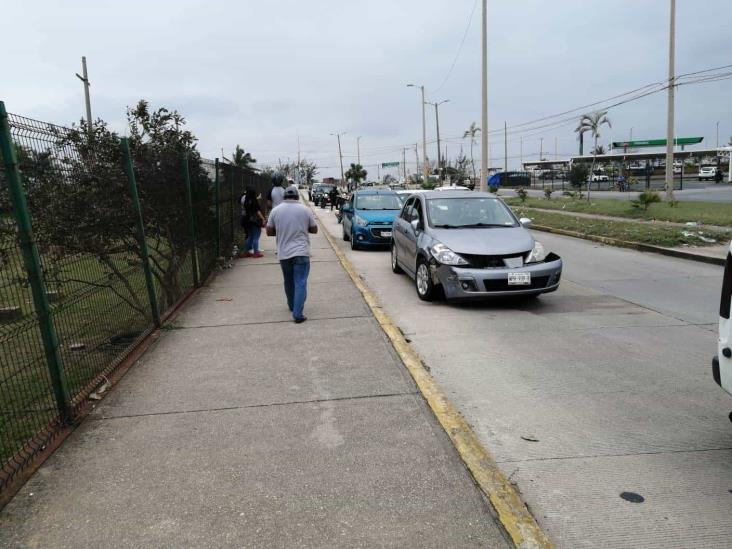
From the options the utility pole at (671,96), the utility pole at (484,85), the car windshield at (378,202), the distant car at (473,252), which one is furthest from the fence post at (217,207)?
the utility pole at (671,96)

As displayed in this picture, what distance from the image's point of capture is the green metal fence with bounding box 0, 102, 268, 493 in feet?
12.7

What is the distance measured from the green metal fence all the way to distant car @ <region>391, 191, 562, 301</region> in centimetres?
360

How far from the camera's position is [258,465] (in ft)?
12.0

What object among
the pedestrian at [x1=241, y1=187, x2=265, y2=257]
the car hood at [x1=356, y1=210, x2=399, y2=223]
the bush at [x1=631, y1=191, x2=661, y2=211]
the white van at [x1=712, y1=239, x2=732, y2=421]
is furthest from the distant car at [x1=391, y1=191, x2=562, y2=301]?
the bush at [x1=631, y1=191, x2=661, y2=211]

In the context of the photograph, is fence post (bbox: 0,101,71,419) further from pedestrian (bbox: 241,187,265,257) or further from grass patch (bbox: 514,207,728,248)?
grass patch (bbox: 514,207,728,248)

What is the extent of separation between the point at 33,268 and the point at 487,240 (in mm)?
5917

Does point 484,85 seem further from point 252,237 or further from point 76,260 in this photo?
point 76,260

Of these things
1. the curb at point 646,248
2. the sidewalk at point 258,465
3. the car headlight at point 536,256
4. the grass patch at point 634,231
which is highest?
the car headlight at point 536,256

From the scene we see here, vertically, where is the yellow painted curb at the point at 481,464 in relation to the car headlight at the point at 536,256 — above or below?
below

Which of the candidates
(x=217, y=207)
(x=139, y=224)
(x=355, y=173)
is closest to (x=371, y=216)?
(x=217, y=207)

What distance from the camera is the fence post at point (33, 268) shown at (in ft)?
12.1

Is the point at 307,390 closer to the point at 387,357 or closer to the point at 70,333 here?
the point at 387,357

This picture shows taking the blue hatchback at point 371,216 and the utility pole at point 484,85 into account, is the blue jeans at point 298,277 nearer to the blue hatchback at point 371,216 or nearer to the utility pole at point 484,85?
the blue hatchback at point 371,216

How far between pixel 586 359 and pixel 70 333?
4678mm
